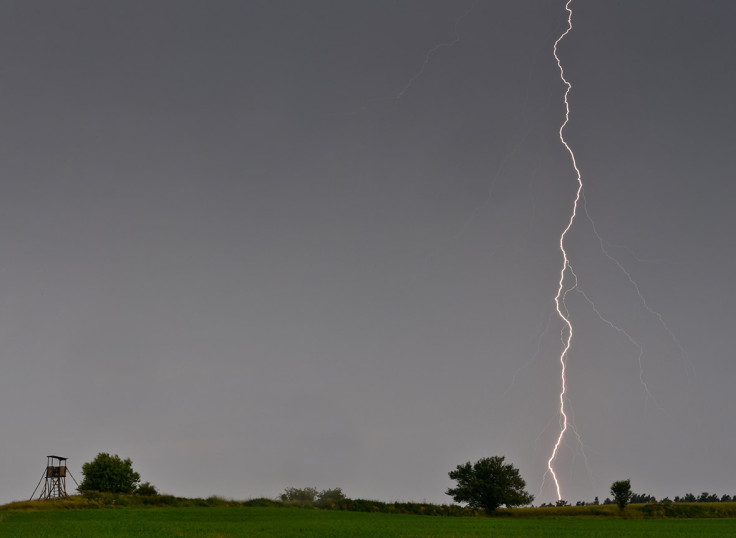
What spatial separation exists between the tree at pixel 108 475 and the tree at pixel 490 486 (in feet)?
124

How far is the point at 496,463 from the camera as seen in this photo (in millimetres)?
64250

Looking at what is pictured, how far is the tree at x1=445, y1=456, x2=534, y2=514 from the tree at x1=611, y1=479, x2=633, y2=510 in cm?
789

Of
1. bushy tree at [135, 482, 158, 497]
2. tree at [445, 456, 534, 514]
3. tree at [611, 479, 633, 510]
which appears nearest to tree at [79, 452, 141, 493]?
bushy tree at [135, 482, 158, 497]

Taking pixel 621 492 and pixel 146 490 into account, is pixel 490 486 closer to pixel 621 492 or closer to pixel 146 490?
pixel 621 492

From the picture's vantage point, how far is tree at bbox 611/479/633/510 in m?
59.5

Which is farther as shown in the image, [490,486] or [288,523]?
[490,486]

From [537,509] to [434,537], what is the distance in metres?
40.9

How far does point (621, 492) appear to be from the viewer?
197ft

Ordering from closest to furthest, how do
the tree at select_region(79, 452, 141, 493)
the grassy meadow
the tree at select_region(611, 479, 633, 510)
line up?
the grassy meadow, the tree at select_region(611, 479, 633, 510), the tree at select_region(79, 452, 141, 493)

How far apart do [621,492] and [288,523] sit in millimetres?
37768

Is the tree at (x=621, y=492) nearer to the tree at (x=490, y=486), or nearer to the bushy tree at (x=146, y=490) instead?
the tree at (x=490, y=486)

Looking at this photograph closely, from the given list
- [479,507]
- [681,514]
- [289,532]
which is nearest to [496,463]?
[479,507]

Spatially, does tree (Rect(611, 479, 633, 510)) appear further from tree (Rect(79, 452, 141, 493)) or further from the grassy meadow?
tree (Rect(79, 452, 141, 493))

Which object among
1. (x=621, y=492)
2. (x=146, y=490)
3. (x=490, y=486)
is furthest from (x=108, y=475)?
(x=621, y=492)
